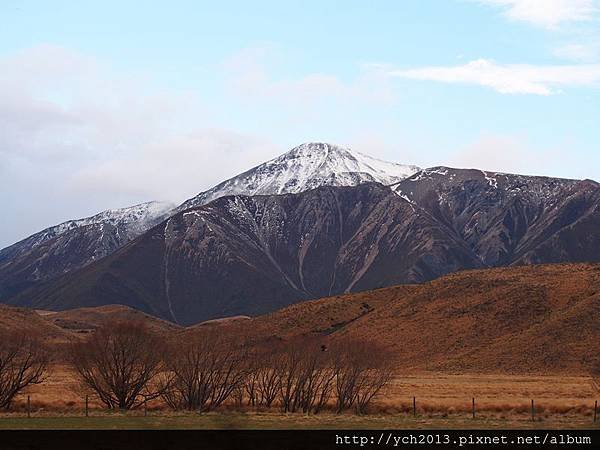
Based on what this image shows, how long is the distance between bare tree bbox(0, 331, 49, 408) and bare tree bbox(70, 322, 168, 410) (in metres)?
3.24

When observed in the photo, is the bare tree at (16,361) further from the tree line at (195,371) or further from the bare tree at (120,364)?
the bare tree at (120,364)

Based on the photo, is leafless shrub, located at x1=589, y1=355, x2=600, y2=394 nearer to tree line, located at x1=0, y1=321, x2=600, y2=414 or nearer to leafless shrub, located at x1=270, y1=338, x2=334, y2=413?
tree line, located at x1=0, y1=321, x2=600, y2=414

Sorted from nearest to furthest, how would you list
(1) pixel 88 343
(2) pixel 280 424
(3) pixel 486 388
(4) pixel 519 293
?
(2) pixel 280 424 < (1) pixel 88 343 < (3) pixel 486 388 < (4) pixel 519 293

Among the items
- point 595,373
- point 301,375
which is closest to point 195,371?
point 301,375

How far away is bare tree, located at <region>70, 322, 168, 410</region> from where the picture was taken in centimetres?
6138

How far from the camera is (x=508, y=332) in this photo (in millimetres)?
130125

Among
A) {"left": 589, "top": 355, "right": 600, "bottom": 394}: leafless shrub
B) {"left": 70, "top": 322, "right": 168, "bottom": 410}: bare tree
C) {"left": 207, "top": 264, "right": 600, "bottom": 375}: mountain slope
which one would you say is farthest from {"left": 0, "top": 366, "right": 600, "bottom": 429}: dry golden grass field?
{"left": 207, "top": 264, "right": 600, "bottom": 375}: mountain slope

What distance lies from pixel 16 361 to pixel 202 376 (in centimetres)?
1445

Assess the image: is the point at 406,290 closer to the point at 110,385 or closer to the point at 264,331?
the point at 264,331

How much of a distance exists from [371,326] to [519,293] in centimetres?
2388

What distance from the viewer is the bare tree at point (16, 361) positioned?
60750 mm

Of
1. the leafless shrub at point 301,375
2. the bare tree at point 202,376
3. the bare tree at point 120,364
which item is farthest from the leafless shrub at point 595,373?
the bare tree at point 120,364
